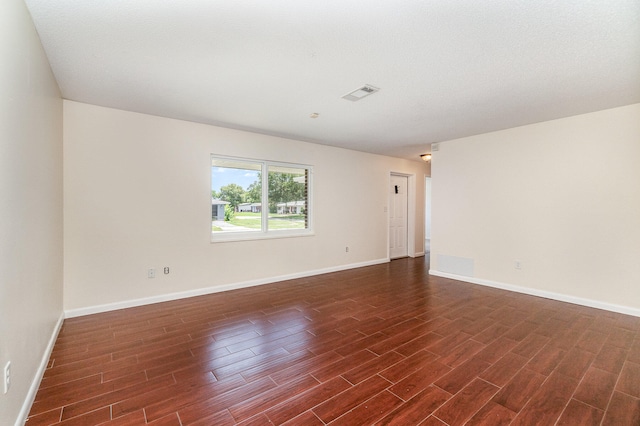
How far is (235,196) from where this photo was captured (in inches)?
177

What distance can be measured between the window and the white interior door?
8.15 feet

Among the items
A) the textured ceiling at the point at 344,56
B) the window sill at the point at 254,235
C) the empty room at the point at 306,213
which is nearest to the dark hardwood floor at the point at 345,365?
the empty room at the point at 306,213

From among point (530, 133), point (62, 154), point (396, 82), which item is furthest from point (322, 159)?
point (62, 154)

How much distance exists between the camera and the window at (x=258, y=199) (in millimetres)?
4332

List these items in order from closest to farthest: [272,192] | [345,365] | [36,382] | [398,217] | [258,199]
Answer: [36,382] → [345,365] → [258,199] → [272,192] → [398,217]

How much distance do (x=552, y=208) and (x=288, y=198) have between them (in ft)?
13.3

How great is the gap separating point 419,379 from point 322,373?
727 mm

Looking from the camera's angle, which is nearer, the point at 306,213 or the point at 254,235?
the point at 254,235

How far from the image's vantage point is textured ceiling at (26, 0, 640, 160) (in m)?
1.76

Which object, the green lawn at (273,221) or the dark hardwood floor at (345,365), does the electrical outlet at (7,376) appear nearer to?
the dark hardwood floor at (345,365)

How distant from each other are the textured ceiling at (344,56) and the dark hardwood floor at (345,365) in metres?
2.51

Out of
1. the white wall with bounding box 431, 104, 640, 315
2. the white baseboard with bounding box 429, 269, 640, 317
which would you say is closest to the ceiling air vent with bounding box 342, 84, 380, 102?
the white wall with bounding box 431, 104, 640, 315

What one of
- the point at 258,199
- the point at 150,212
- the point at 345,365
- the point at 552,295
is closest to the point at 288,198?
the point at 258,199

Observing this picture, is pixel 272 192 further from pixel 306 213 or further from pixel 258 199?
pixel 306 213
